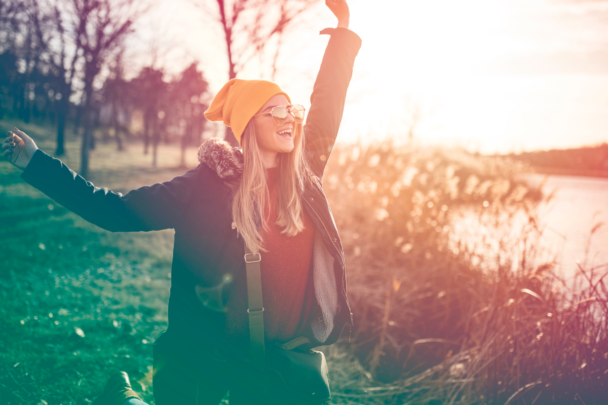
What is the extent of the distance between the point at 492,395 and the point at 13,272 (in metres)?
4.30

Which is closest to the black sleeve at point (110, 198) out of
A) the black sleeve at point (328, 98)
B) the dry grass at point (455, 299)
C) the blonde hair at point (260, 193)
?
the blonde hair at point (260, 193)

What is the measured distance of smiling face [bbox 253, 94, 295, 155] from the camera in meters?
1.53

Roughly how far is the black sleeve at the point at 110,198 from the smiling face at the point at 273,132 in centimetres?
36

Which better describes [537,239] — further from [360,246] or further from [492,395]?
[360,246]

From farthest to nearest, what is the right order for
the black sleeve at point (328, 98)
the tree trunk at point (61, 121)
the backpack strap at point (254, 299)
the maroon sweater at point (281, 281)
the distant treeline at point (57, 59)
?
the tree trunk at point (61, 121), the distant treeline at point (57, 59), the black sleeve at point (328, 98), the maroon sweater at point (281, 281), the backpack strap at point (254, 299)

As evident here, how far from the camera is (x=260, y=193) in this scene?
1520 millimetres

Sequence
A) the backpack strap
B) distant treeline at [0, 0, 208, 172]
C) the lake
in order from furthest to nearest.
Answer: distant treeline at [0, 0, 208, 172]
the lake
the backpack strap

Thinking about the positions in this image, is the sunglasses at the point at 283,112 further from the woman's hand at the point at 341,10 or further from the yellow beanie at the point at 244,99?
the woman's hand at the point at 341,10

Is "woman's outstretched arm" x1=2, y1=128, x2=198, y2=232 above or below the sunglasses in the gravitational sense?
below

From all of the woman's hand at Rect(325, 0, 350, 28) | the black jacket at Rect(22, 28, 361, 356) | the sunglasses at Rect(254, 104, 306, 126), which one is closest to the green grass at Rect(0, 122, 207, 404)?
the black jacket at Rect(22, 28, 361, 356)

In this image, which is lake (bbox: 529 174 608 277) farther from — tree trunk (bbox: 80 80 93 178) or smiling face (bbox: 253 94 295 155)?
tree trunk (bbox: 80 80 93 178)

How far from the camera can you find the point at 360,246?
455 centimetres

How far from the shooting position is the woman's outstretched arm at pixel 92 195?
3.80 ft

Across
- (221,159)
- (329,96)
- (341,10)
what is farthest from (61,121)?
(221,159)
